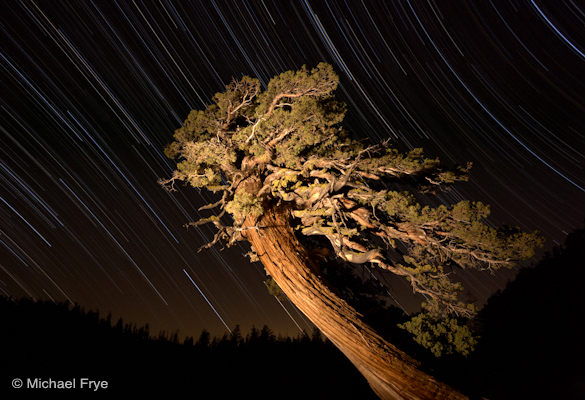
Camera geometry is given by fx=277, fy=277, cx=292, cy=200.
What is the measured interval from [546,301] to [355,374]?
13163 millimetres

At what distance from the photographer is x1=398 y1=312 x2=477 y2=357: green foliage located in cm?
588

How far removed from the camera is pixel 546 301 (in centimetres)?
1488

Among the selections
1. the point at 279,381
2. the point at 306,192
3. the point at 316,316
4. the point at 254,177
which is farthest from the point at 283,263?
the point at 279,381

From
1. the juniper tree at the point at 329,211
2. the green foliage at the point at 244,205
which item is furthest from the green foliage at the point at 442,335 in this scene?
the green foliage at the point at 244,205

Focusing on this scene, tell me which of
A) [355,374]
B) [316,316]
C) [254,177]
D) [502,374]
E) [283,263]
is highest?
[254,177]

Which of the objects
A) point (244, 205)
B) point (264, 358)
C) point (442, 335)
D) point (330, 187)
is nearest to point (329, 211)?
point (330, 187)

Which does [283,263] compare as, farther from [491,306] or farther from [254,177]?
[491,306]

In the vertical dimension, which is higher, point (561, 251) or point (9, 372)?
point (9, 372)

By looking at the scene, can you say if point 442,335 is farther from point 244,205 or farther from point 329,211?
point 244,205

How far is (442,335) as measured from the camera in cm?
610

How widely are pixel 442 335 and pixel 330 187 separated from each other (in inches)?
164

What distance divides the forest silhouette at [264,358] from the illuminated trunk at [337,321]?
524 mm

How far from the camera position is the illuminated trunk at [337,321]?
534cm

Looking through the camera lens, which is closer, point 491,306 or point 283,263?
point 283,263
